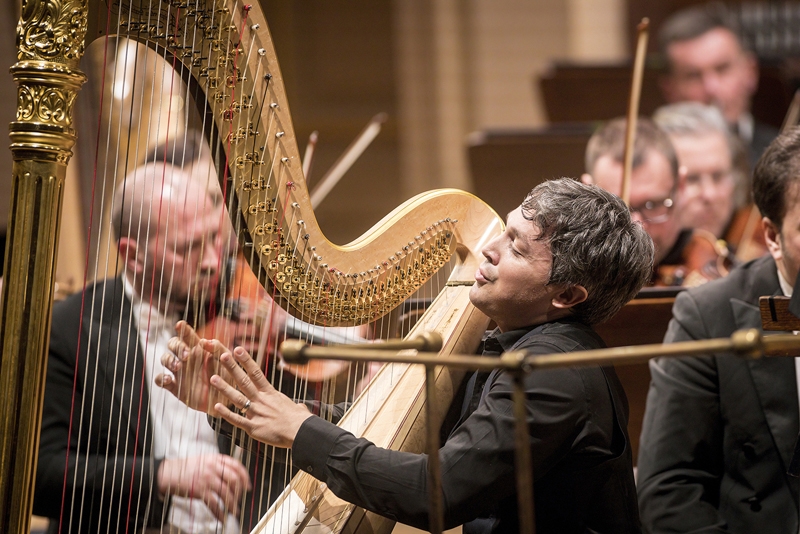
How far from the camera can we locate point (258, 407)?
4.68 feet

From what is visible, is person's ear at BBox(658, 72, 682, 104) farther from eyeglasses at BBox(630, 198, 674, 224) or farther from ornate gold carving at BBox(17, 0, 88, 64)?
ornate gold carving at BBox(17, 0, 88, 64)

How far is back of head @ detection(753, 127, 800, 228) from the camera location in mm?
1843

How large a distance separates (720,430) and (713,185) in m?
1.79

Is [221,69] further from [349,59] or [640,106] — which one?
[349,59]

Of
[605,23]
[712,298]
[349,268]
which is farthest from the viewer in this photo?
[605,23]

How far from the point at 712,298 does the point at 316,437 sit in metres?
1.00

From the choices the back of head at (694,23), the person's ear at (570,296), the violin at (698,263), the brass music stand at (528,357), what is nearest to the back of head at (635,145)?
the violin at (698,263)

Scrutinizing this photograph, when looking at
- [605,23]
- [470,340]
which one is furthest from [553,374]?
[605,23]

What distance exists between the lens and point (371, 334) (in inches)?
72.2

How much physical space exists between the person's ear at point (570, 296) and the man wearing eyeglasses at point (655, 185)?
4.07ft

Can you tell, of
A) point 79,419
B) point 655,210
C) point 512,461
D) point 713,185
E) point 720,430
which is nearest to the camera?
point 512,461

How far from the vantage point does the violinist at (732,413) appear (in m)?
1.87

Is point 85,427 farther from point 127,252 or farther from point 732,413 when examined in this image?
point 732,413

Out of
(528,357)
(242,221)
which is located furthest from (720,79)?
(528,357)
